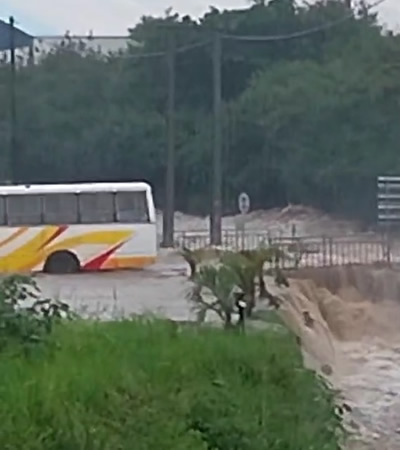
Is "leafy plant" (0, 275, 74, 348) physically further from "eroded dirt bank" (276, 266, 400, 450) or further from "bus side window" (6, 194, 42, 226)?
"bus side window" (6, 194, 42, 226)

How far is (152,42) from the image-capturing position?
5612cm

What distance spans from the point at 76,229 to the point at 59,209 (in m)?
0.67

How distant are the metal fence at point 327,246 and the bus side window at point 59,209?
3.77 m

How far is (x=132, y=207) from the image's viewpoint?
3244 centimetres

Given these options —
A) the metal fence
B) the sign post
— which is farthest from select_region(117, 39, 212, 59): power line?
the metal fence

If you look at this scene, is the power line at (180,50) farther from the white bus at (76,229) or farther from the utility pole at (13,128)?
the white bus at (76,229)

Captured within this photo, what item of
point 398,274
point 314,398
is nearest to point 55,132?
point 398,274

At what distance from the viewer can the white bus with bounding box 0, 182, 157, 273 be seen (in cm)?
3183

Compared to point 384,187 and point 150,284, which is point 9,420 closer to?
point 150,284

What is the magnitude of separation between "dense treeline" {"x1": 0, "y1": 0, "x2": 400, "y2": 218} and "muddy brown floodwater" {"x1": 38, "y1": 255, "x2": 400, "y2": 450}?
610 inches

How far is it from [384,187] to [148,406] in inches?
1484

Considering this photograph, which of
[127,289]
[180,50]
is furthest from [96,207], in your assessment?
[180,50]

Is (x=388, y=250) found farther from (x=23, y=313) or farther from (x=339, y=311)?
(x=23, y=313)

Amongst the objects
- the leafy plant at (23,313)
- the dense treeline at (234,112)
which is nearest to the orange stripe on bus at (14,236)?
the leafy plant at (23,313)
